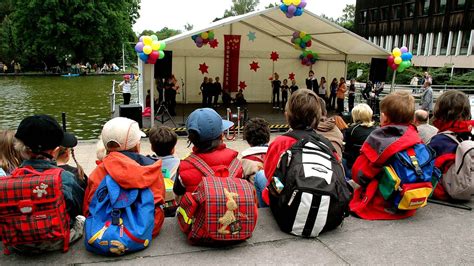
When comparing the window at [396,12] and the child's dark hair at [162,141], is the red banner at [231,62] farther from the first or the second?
the window at [396,12]

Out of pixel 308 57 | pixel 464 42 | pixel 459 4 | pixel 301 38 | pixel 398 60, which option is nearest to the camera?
pixel 398 60

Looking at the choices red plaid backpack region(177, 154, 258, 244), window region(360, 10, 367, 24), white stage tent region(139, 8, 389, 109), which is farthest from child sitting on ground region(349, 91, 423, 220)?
window region(360, 10, 367, 24)

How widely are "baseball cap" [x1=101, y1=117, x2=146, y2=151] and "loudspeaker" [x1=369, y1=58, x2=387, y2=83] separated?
13172 mm

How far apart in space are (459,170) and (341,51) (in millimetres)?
14733

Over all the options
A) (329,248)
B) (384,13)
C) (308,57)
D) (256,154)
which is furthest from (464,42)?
(329,248)

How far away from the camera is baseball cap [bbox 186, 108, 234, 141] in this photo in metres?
2.54

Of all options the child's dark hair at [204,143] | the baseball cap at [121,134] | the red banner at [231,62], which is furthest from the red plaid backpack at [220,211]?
the red banner at [231,62]

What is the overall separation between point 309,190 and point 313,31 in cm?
1275

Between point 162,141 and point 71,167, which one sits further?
point 162,141

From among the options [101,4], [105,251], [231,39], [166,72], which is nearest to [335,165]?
[105,251]

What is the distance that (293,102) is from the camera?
8.84ft

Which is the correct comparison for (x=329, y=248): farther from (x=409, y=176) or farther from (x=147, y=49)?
(x=147, y=49)

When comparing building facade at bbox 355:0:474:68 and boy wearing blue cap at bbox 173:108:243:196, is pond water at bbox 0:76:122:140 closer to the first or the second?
boy wearing blue cap at bbox 173:108:243:196

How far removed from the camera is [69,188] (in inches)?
91.8
